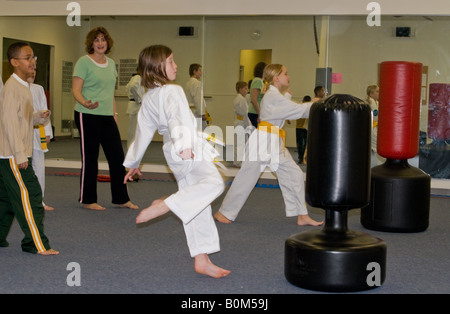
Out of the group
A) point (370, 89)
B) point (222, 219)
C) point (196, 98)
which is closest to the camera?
point (222, 219)

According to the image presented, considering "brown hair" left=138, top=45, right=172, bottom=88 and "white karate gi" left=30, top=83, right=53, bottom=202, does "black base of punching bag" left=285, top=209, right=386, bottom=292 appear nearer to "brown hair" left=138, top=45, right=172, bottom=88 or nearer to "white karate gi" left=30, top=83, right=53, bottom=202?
"brown hair" left=138, top=45, right=172, bottom=88

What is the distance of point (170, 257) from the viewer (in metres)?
3.88

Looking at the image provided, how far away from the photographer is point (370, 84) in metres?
7.65

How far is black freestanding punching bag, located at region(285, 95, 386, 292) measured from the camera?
10.1ft

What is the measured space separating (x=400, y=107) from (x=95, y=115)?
2.59 m

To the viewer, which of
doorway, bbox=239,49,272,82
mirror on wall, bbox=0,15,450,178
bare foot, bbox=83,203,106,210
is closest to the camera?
bare foot, bbox=83,203,106,210

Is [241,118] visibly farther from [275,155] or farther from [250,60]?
[275,155]

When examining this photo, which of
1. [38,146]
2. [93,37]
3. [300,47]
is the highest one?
[300,47]

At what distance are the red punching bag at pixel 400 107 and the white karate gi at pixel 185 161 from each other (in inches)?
79.7

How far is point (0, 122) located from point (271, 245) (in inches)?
76.4

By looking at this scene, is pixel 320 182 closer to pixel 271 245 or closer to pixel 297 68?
pixel 271 245

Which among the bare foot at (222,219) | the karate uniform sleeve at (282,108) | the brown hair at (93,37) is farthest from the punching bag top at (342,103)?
the brown hair at (93,37)

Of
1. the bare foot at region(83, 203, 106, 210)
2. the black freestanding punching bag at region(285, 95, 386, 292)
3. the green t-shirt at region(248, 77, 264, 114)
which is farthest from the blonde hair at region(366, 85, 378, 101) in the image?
the black freestanding punching bag at region(285, 95, 386, 292)

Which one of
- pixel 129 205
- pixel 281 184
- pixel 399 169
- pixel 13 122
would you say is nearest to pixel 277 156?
pixel 281 184
